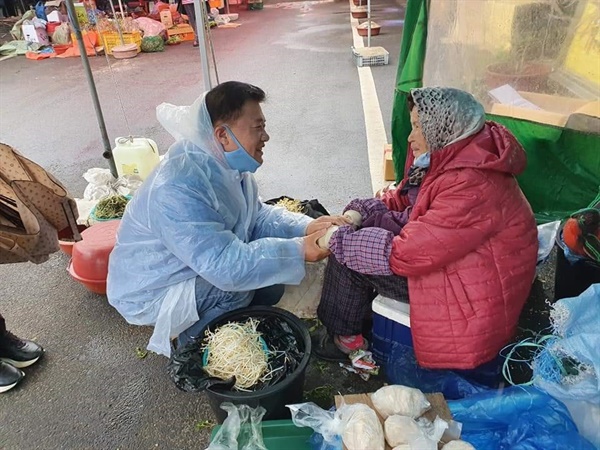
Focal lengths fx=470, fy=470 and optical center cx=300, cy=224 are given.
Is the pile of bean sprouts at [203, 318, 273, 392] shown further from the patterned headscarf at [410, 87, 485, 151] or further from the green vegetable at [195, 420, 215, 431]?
the patterned headscarf at [410, 87, 485, 151]

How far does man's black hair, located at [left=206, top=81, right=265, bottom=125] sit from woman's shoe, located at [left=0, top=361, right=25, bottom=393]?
5.09 ft

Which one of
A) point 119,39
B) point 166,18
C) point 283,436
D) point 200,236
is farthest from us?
point 166,18

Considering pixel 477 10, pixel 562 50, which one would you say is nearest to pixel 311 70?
pixel 477 10

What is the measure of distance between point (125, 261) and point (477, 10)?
9.09 feet

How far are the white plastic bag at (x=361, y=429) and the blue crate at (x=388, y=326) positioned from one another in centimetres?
46

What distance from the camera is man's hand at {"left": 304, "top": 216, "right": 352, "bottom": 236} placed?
2143mm

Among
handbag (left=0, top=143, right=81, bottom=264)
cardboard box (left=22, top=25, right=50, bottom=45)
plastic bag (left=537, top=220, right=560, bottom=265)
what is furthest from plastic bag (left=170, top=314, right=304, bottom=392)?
cardboard box (left=22, top=25, right=50, bottom=45)

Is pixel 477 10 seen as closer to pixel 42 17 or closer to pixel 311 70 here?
pixel 311 70

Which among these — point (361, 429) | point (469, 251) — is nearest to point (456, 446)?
point (361, 429)

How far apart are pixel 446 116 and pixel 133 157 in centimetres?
266

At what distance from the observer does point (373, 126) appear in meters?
5.20

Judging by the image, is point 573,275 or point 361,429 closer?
point 361,429

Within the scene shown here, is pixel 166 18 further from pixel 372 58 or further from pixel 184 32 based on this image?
pixel 372 58

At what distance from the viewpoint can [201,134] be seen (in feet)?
6.33
